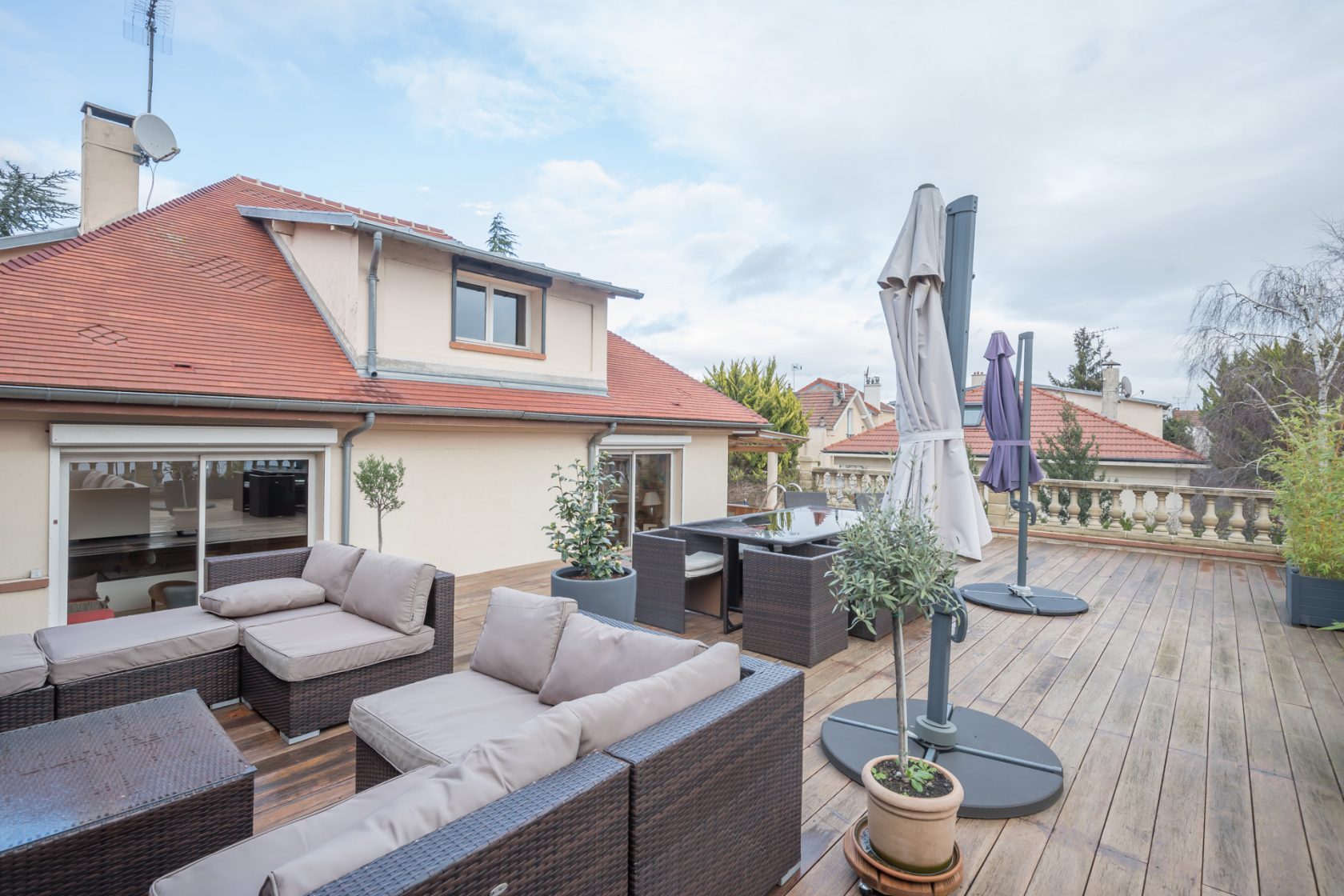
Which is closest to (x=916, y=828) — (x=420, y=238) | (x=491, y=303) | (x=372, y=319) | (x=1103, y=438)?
(x=372, y=319)

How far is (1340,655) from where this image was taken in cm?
450

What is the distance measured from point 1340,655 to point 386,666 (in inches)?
273

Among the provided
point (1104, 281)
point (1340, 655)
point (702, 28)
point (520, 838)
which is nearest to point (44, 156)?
point (702, 28)

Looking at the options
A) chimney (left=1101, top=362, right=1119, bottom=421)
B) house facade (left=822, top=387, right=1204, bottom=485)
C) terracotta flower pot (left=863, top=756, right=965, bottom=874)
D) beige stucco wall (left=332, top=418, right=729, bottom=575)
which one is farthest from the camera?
chimney (left=1101, top=362, right=1119, bottom=421)

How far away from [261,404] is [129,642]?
9.39 feet

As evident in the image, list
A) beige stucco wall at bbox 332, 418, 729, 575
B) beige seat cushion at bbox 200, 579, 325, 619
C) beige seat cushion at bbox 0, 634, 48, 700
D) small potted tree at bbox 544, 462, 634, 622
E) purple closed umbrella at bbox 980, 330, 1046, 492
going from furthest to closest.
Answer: beige stucco wall at bbox 332, 418, 729, 575 → purple closed umbrella at bbox 980, 330, 1046, 492 → small potted tree at bbox 544, 462, 634, 622 → beige seat cushion at bbox 200, 579, 325, 619 → beige seat cushion at bbox 0, 634, 48, 700

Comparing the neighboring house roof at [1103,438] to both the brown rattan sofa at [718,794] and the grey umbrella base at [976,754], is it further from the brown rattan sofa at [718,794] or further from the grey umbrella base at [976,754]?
the brown rattan sofa at [718,794]

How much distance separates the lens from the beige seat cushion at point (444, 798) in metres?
1.05

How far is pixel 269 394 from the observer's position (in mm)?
5520

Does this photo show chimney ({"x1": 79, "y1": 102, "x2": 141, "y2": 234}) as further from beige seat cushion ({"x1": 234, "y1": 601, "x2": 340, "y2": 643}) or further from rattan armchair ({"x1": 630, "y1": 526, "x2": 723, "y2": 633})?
rattan armchair ({"x1": 630, "y1": 526, "x2": 723, "y2": 633})

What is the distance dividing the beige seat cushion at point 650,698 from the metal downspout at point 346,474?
5.41 meters

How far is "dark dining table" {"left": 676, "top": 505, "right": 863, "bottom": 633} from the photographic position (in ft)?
16.1

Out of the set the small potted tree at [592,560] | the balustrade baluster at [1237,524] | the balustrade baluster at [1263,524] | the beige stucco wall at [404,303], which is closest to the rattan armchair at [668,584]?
the small potted tree at [592,560]

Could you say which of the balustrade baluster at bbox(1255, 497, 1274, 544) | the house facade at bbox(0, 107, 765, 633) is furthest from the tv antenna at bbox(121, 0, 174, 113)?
the balustrade baluster at bbox(1255, 497, 1274, 544)
